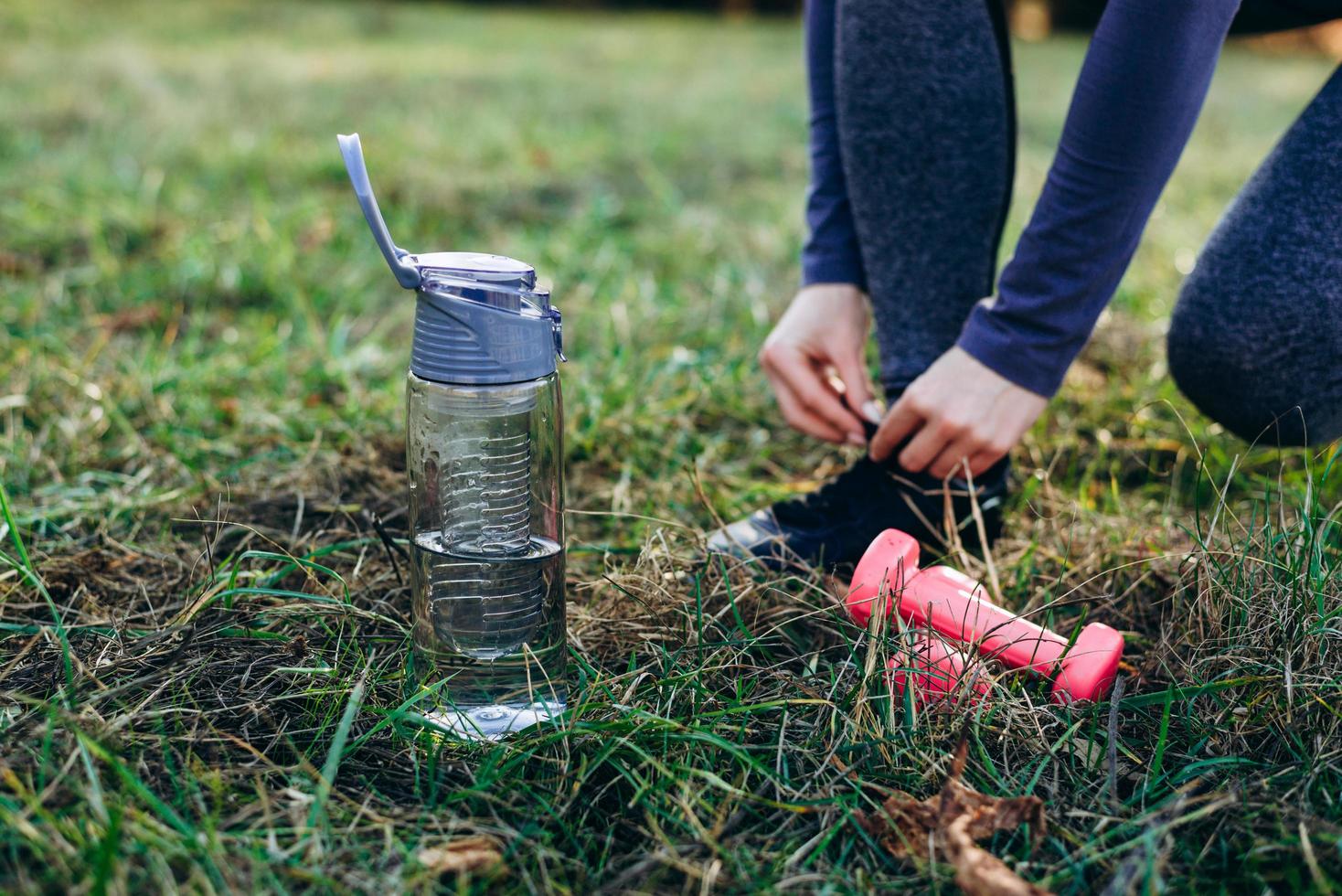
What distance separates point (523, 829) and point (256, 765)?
0.92 feet

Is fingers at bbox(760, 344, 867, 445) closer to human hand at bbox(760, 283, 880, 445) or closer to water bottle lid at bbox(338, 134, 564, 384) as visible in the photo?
human hand at bbox(760, 283, 880, 445)

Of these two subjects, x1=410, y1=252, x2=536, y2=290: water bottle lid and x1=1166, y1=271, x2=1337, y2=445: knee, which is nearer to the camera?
x1=410, y1=252, x2=536, y2=290: water bottle lid

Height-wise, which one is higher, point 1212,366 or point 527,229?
point 1212,366

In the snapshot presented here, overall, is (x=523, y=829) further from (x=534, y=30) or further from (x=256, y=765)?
(x=534, y=30)

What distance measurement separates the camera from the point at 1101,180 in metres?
1.22

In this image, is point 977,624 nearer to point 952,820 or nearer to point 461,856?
point 952,820

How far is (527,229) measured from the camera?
2887 millimetres

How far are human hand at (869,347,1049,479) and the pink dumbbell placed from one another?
0.19m

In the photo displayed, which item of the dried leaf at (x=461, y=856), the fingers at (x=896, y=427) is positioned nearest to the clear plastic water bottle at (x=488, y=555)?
A: the dried leaf at (x=461, y=856)

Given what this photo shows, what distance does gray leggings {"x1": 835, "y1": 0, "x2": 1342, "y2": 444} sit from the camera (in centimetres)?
143

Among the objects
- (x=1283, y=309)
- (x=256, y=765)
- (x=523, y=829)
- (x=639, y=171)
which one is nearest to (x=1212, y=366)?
(x=1283, y=309)

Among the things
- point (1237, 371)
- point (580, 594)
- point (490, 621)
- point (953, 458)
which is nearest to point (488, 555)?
point (490, 621)

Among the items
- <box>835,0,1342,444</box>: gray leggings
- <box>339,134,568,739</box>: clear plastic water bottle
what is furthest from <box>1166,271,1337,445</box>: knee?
<box>339,134,568,739</box>: clear plastic water bottle

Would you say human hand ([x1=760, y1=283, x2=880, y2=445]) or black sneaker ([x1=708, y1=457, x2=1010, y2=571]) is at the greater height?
human hand ([x1=760, y1=283, x2=880, y2=445])
